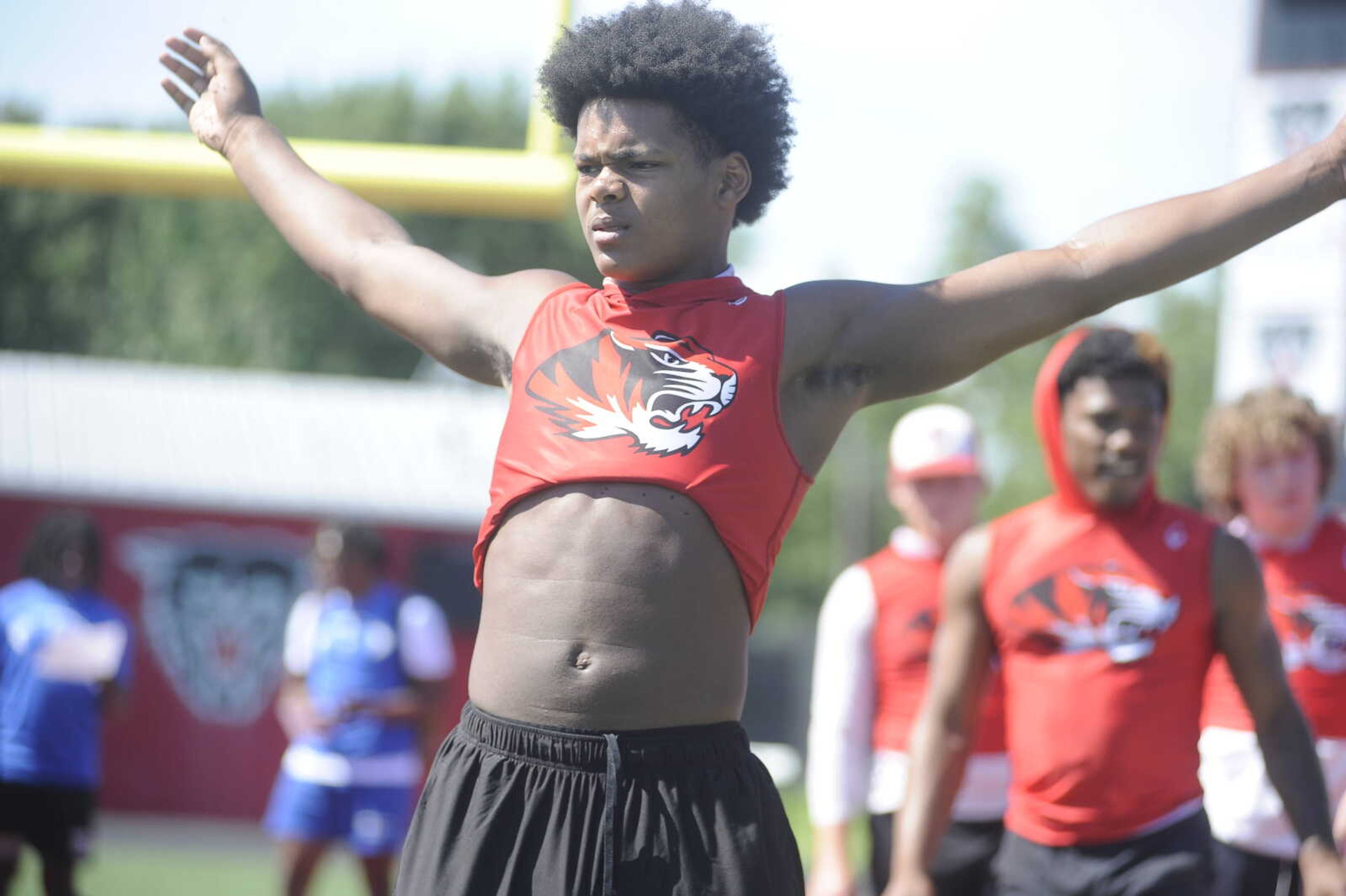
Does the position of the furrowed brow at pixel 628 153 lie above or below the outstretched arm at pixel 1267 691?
above

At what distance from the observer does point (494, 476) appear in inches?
95.3

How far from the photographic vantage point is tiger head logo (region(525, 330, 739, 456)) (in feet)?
7.48

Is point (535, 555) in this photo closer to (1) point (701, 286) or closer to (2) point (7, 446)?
(1) point (701, 286)

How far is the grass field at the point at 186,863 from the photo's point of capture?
28.1 feet

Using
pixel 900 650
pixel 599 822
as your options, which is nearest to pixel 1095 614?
pixel 900 650

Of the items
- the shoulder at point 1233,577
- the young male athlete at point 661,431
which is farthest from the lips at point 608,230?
the shoulder at point 1233,577

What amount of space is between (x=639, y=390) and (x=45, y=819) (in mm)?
5250

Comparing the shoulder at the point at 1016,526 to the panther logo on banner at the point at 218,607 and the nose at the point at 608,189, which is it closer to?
the nose at the point at 608,189

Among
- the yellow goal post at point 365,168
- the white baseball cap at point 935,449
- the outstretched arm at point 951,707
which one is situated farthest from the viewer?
the yellow goal post at point 365,168

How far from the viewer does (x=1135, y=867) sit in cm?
320

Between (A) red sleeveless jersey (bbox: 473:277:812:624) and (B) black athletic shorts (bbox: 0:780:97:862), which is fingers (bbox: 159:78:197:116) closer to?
(A) red sleeveless jersey (bbox: 473:277:812:624)

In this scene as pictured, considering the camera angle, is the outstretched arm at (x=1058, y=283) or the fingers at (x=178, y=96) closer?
the outstretched arm at (x=1058, y=283)

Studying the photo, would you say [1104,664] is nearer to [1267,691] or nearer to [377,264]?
[1267,691]

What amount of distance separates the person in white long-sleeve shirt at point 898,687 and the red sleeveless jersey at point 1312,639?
743mm
